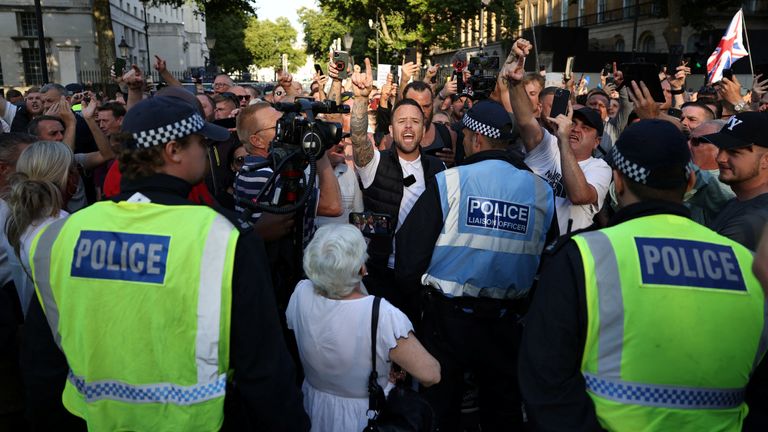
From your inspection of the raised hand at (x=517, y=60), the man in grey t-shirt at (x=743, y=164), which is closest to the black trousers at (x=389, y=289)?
the raised hand at (x=517, y=60)

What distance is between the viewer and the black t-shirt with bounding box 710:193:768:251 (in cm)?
303

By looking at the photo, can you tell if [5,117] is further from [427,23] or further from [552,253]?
[427,23]

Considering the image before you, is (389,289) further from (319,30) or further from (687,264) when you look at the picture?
(319,30)

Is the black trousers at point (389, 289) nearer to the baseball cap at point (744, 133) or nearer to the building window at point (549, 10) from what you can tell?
the baseball cap at point (744, 133)

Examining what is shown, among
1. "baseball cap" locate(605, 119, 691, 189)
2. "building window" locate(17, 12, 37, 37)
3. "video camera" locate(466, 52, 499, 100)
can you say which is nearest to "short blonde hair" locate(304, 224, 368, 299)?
"baseball cap" locate(605, 119, 691, 189)

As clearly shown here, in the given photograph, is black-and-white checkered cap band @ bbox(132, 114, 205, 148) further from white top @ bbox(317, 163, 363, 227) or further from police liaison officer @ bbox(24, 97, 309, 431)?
white top @ bbox(317, 163, 363, 227)

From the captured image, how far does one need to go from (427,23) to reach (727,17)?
18.4 meters

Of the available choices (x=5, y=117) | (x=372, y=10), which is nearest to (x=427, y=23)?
(x=372, y=10)

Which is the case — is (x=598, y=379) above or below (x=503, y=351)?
above

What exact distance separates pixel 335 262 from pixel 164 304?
2.85 feet

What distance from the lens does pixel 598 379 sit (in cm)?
218

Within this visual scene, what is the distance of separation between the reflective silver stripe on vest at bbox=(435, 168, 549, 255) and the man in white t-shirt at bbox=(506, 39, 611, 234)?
0.81 metres

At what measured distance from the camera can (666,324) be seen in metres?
2.09

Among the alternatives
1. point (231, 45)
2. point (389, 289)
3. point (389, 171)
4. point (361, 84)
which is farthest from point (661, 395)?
point (231, 45)
